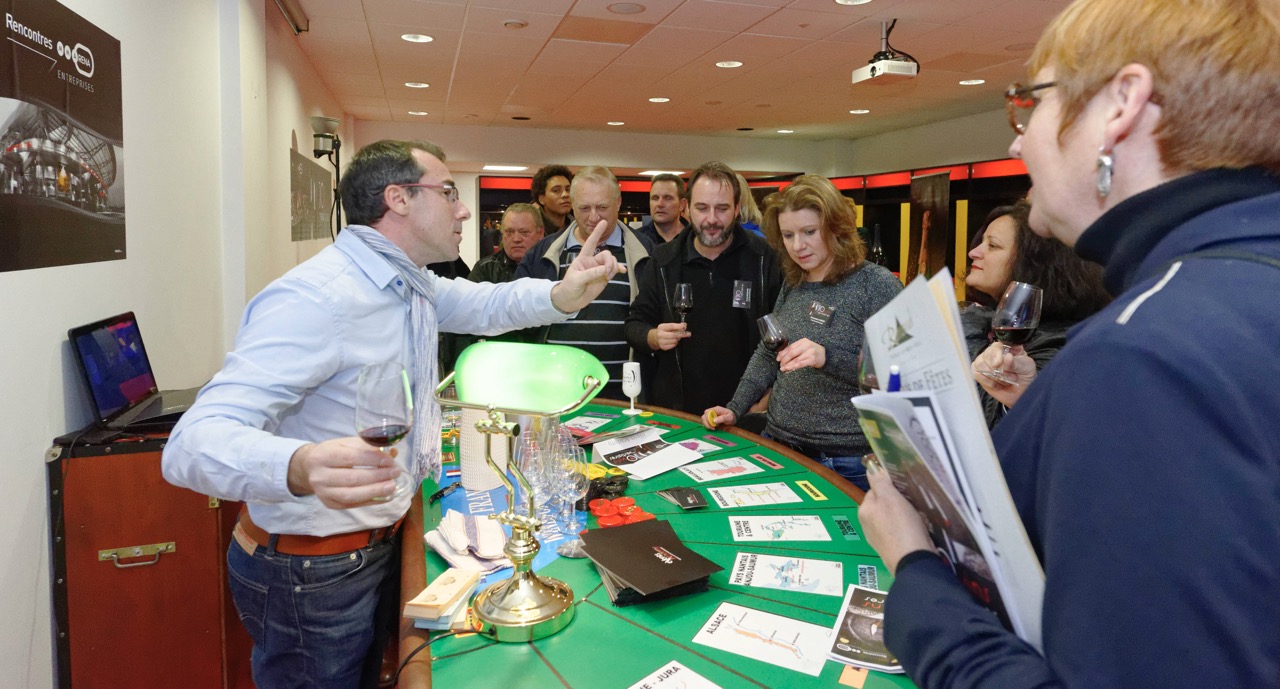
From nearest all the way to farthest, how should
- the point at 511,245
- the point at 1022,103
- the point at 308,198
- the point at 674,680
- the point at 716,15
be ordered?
the point at 1022,103 → the point at 674,680 → the point at 511,245 → the point at 716,15 → the point at 308,198

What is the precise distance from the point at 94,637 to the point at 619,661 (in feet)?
6.17

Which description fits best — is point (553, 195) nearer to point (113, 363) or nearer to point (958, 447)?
point (113, 363)

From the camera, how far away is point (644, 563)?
146 cm

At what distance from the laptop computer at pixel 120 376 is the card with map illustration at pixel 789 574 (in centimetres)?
190

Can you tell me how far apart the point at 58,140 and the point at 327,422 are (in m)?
1.33

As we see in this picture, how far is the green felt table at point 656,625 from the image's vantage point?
3.82ft

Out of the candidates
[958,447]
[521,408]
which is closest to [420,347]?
[521,408]

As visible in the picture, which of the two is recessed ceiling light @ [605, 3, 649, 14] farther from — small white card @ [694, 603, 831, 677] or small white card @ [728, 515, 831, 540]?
small white card @ [694, 603, 831, 677]

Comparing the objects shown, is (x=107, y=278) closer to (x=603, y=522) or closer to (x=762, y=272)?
(x=603, y=522)

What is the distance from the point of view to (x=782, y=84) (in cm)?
786

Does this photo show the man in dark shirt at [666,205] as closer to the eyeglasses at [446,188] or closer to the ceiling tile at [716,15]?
the ceiling tile at [716,15]

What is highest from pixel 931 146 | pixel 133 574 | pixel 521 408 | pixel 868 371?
pixel 931 146

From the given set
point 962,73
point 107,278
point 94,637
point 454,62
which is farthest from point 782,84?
point 94,637

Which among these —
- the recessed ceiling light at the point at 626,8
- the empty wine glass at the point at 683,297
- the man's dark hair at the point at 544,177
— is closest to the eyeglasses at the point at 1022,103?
the empty wine glass at the point at 683,297
